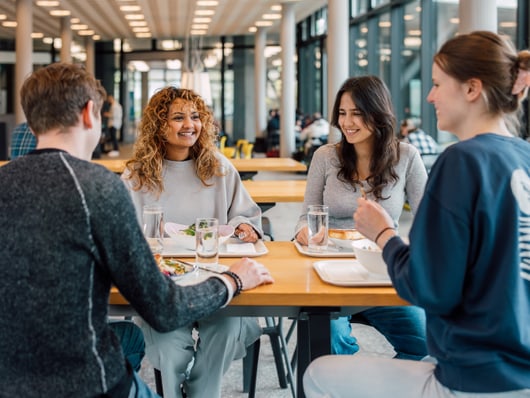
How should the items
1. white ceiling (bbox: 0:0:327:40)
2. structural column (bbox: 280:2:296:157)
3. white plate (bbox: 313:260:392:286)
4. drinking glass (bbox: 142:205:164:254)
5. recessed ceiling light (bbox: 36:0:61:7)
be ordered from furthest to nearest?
1. structural column (bbox: 280:2:296:157)
2. white ceiling (bbox: 0:0:327:40)
3. recessed ceiling light (bbox: 36:0:61:7)
4. drinking glass (bbox: 142:205:164:254)
5. white plate (bbox: 313:260:392:286)

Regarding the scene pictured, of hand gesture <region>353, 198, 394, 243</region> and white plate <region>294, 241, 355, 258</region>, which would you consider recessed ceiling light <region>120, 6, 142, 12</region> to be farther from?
hand gesture <region>353, 198, 394, 243</region>

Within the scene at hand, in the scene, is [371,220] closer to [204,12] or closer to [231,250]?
[231,250]

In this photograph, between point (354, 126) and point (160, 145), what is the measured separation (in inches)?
31.8

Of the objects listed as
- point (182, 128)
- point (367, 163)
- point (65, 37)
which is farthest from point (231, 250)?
point (65, 37)

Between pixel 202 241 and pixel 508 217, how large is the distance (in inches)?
34.8

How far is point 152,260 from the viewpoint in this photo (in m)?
1.35

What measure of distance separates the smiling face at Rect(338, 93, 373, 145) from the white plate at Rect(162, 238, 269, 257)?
670mm

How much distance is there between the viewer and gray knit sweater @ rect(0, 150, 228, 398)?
1.24 metres

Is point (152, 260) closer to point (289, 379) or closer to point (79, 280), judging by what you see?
point (79, 280)

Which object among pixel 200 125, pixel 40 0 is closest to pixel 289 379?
pixel 200 125

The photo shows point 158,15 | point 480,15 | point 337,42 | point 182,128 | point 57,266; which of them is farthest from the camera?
point 158,15

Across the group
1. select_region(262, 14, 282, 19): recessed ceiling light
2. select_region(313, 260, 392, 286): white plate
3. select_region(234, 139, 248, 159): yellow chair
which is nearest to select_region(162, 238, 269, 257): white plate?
select_region(313, 260, 392, 286): white plate

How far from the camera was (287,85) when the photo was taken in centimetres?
1487

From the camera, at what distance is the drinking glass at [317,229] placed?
212 centimetres
